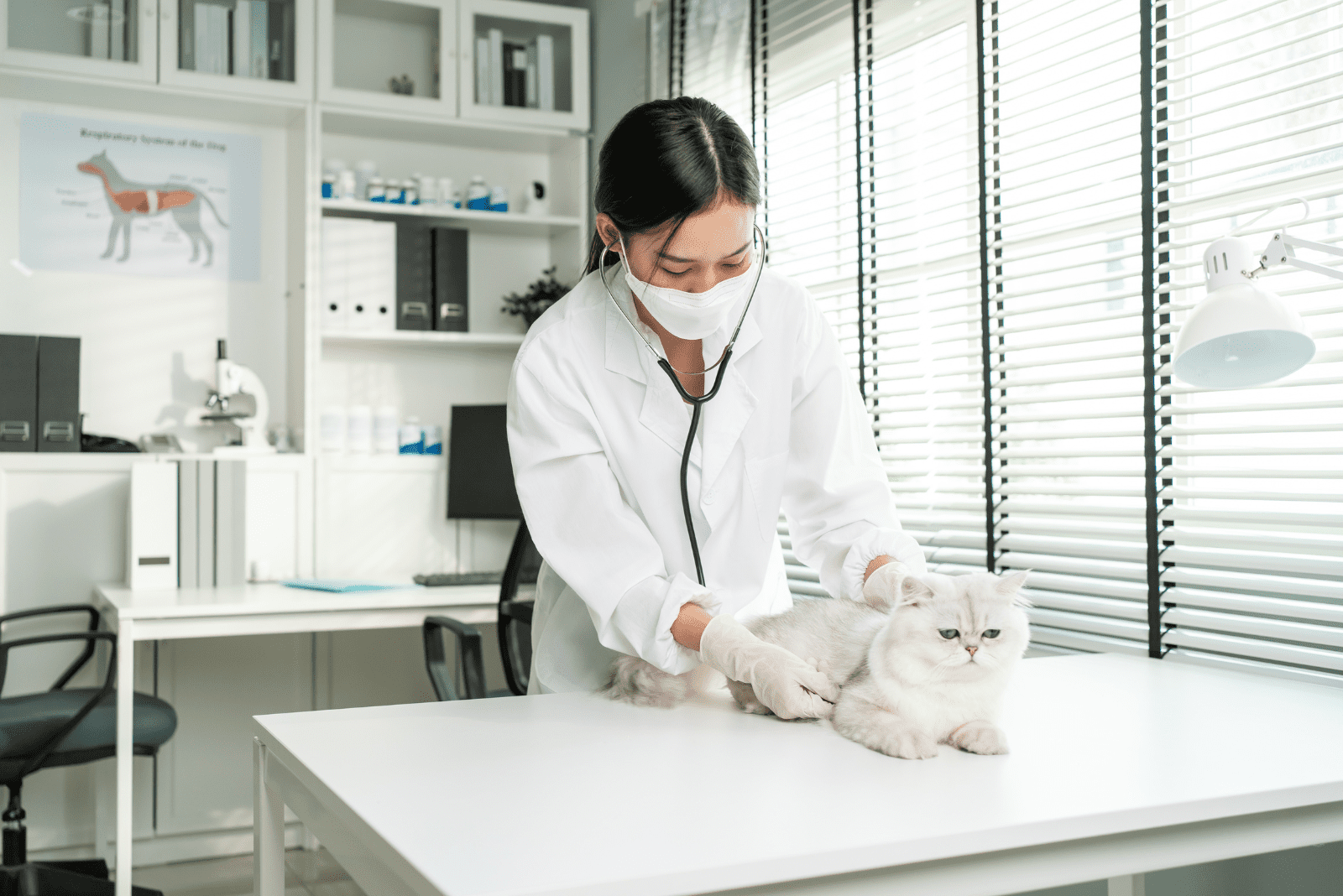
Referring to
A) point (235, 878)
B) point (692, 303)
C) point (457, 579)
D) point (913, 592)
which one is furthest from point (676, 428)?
point (235, 878)

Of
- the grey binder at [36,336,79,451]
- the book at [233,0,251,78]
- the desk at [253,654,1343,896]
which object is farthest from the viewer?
the book at [233,0,251,78]

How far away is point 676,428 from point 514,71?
252cm

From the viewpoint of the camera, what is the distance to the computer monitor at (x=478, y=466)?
3322 mm

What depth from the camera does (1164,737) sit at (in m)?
1.05

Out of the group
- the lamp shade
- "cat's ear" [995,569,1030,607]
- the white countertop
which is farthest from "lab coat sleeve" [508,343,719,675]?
the white countertop

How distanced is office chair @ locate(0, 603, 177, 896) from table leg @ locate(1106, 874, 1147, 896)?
6.86 feet

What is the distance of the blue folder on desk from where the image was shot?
275 centimetres

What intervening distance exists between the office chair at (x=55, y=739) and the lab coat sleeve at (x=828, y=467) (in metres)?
1.73

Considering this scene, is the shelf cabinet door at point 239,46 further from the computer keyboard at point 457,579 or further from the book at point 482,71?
the computer keyboard at point 457,579

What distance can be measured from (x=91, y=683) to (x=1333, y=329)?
3.19m

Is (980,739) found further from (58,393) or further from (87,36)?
(87,36)

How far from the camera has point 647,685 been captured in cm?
120

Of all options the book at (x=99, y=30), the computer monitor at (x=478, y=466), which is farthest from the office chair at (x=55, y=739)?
the book at (x=99, y=30)

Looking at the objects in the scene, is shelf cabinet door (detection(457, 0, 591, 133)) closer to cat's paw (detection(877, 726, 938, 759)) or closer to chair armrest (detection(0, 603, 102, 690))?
chair armrest (detection(0, 603, 102, 690))
